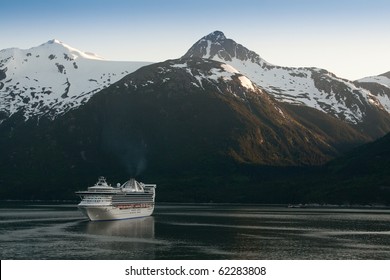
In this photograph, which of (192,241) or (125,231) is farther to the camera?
(125,231)

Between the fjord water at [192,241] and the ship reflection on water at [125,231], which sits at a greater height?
the fjord water at [192,241]

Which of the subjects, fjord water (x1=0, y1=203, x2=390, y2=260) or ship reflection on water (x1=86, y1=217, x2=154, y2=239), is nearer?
fjord water (x1=0, y1=203, x2=390, y2=260)

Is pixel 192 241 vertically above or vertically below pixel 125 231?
above

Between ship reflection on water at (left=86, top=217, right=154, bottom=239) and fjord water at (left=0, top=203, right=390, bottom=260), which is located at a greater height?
fjord water at (left=0, top=203, right=390, bottom=260)

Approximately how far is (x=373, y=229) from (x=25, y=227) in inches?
3570

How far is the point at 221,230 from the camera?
167 metres

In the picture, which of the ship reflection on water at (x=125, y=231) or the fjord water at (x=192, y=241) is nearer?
the fjord water at (x=192, y=241)
